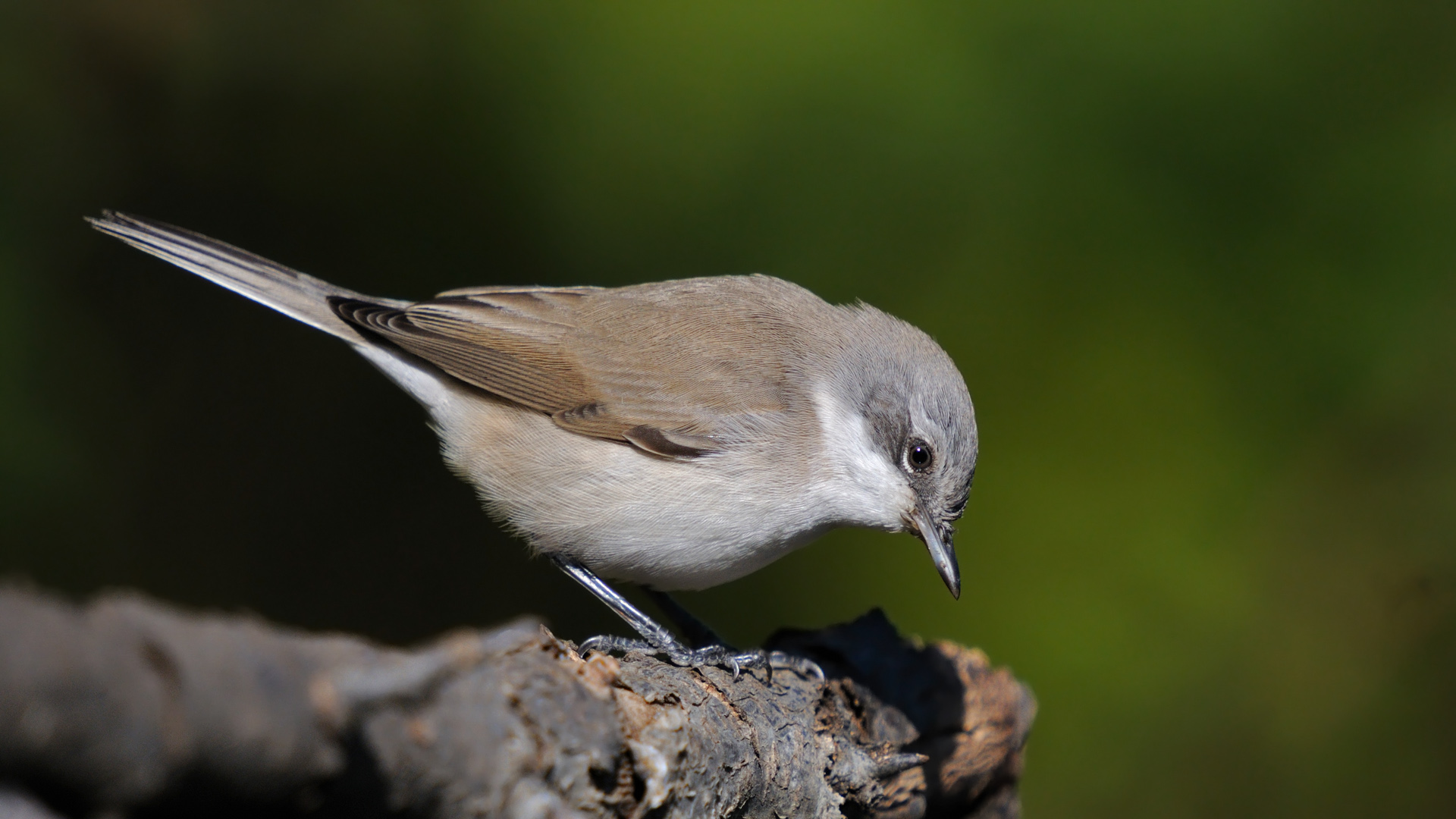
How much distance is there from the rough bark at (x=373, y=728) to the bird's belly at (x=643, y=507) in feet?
1.34

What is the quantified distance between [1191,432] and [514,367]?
264 cm

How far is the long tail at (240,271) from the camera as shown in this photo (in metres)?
3.09

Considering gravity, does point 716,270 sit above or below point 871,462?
above

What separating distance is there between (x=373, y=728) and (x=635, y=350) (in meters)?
1.95

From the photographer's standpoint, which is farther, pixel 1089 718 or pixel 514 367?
pixel 1089 718

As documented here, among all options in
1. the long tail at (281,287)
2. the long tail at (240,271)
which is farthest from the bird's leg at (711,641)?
the long tail at (240,271)

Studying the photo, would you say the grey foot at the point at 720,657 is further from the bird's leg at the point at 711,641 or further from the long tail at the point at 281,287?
the long tail at the point at 281,287

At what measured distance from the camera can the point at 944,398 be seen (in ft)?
9.34

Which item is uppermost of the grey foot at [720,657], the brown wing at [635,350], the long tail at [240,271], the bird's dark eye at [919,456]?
the long tail at [240,271]

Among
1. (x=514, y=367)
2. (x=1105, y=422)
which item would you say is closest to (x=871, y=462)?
(x=514, y=367)

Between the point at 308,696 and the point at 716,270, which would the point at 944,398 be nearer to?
the point at 716,270

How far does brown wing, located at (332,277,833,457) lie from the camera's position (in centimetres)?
289

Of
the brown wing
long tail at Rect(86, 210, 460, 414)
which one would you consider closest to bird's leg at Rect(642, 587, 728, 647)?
the brown wing

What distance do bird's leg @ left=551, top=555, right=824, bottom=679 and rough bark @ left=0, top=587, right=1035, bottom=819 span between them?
17 cm
